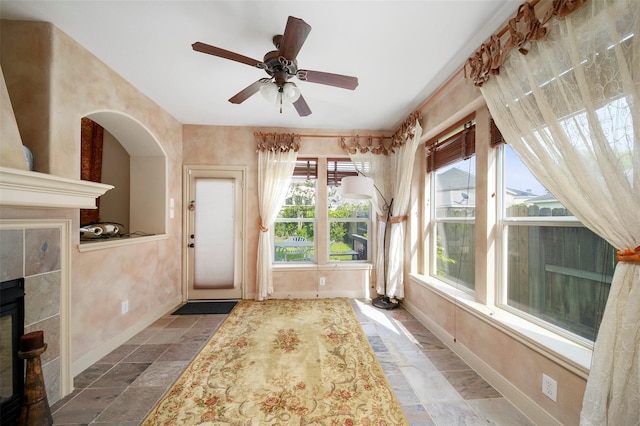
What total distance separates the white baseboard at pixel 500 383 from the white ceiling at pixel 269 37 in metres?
2.54

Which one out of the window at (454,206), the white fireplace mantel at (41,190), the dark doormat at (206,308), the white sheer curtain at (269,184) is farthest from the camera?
the white sheer curtain at (269,184)

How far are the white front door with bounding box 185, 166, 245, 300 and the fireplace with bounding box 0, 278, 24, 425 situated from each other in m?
2.01

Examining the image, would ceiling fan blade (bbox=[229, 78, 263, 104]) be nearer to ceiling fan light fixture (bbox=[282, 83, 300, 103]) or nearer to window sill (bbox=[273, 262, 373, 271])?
ceiling fan light fixture (bbox=[282, 83, 300, 103])

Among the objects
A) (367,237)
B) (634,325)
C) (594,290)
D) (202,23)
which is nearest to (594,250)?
(594,290)

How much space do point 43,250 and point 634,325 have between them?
3285 millimetres

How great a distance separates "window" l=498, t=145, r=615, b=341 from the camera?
1376 mm

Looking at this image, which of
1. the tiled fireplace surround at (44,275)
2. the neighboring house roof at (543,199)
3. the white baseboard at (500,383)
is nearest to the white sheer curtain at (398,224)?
the white baseboard at (500,383)

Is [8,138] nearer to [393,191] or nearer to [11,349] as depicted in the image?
[11,349]

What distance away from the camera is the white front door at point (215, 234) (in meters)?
3.55

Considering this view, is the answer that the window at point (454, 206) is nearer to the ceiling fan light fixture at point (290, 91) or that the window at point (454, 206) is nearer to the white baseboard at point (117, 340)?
the ceiling fan light fixture at point (290, 91)

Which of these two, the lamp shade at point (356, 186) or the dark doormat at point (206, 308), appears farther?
the dark doormat at point (206, 308)

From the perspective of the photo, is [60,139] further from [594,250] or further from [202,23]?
[594,250]

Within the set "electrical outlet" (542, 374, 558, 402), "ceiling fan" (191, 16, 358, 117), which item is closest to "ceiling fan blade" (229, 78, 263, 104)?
"ceiling fan" (191, 16, 358, 117)

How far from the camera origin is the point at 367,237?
3.88 m
